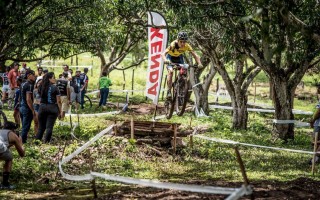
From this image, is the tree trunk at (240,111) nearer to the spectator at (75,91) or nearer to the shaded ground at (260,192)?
the spectator at (75,91)

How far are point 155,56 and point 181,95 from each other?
149 centimetres

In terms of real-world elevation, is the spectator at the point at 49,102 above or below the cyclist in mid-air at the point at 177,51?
below

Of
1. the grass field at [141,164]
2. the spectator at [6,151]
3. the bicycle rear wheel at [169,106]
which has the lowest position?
the grass field at [141,164]

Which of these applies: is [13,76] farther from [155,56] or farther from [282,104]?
[282,104]

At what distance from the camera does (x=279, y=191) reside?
34.7 ft

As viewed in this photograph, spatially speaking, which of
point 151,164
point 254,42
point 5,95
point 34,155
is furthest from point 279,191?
point 5,95

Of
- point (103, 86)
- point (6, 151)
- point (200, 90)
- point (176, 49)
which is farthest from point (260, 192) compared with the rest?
point (103, 86)

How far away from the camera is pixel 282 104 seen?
20562 mm

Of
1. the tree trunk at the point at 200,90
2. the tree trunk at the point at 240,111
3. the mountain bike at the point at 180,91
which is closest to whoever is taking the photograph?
the mountain bike at the point at 180,91

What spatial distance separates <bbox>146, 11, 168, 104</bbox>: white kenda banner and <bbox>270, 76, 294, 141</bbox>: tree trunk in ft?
19.7

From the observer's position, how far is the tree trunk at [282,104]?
2031cm

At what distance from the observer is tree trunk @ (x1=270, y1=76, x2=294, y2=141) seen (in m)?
20.3

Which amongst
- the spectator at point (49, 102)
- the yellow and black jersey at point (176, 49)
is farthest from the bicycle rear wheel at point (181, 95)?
the spectator at point (49, 102)

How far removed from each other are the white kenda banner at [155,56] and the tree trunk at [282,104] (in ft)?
19.7
